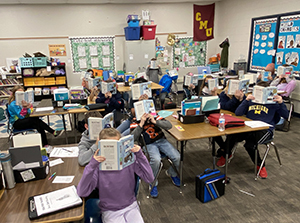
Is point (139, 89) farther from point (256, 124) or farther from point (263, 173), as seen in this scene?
point (263, 173)

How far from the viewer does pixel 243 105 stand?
Result: 3484mm

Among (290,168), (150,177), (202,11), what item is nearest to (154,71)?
(202,11)

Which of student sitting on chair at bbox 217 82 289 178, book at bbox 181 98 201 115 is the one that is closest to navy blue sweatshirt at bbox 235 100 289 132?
student sitting on chair at bbox 217 82 289 178

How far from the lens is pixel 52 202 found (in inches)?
66.4

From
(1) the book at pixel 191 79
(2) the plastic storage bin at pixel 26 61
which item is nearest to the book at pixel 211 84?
(1) the book at pixel 191 79

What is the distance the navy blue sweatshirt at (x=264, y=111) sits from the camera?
3338mm

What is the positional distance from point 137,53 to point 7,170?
22.3 ft

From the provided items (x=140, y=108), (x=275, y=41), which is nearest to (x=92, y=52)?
(x=275, y=41)

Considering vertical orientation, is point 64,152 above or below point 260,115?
below

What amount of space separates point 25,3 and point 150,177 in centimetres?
766

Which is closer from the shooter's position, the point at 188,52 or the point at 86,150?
the point at 86,150

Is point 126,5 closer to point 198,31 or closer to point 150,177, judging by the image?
point 198,31

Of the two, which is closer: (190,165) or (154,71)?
(190,165)

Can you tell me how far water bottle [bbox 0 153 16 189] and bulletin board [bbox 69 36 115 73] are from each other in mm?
6842
